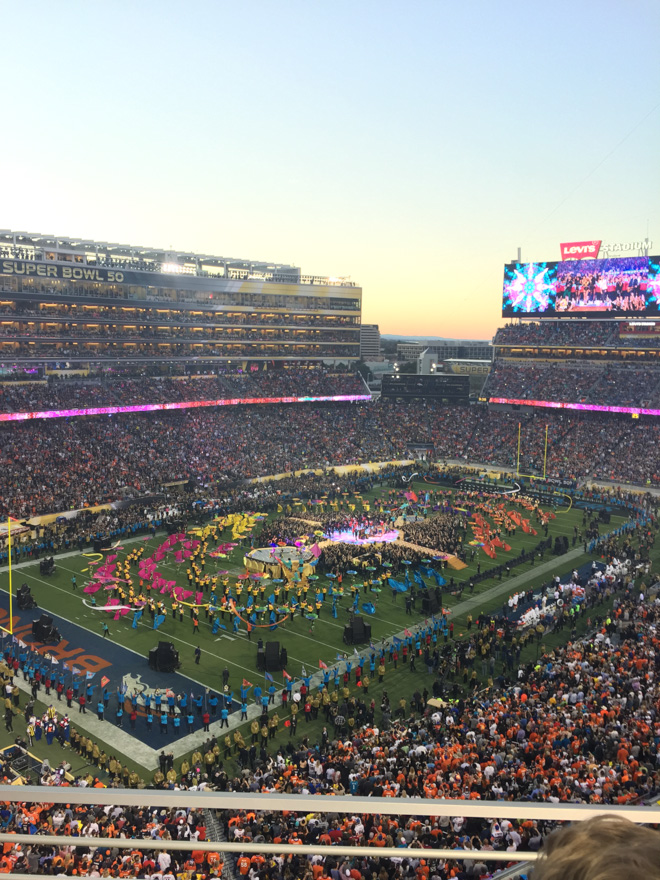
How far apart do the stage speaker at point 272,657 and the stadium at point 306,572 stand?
0.22 m

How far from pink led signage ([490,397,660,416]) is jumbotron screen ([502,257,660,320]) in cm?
939

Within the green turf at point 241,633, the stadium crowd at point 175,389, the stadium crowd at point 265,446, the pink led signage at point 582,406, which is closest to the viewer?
the green turf at point 241,633

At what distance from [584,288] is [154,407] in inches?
1632

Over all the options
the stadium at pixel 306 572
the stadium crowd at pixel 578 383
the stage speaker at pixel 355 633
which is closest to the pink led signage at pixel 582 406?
the stadium at pixel 306 572

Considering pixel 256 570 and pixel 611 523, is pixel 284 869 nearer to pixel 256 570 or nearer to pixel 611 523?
pixel 256 570

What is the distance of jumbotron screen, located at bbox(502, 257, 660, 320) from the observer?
65.7m

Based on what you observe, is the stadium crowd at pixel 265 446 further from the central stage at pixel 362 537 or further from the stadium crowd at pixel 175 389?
the central stage at pixel 362 537

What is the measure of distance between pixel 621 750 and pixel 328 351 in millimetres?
69167

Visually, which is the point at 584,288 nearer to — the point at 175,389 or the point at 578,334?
the point at 578,334

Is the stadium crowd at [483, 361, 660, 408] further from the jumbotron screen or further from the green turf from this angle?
the green turf

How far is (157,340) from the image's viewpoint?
67.6 meters

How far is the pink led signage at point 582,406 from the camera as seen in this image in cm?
6184

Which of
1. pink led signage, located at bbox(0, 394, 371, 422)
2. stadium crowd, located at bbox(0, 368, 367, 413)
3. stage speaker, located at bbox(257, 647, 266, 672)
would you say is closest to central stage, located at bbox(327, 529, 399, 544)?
stage speaker, located at bbox(257, 647, 266, 672)

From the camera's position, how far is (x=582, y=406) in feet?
213
